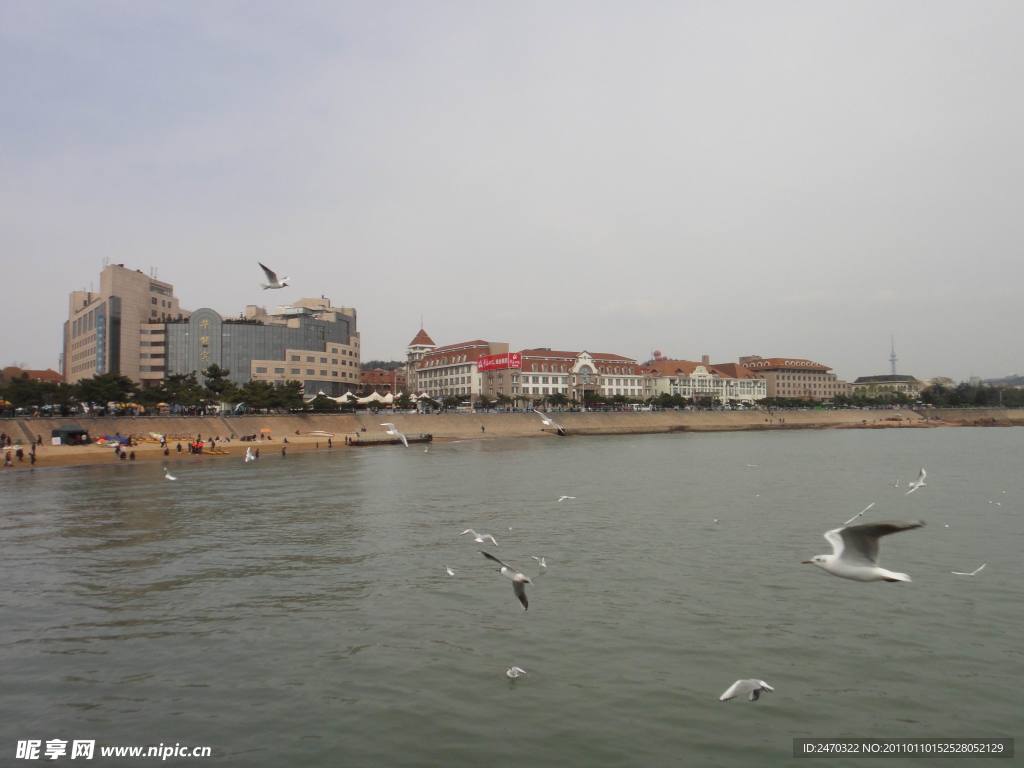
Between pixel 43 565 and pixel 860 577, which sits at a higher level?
pixel 860 577

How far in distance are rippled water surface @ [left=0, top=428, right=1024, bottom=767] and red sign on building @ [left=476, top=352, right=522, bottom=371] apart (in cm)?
11344

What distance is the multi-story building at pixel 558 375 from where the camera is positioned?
5772 inches

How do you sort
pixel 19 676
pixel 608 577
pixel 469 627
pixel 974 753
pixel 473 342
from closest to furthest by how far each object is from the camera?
pixel 974 753, pixel 19 676, pixel 469 627, pixel 608 577, pixel 473 342

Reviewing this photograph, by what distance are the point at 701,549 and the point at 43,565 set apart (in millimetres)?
20052

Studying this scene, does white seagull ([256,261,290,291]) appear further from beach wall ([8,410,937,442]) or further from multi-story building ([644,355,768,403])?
Result: multi-story building ([644,355,768,403])

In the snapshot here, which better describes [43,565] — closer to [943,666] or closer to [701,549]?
[701,549]

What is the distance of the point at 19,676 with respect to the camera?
1262 centimetres

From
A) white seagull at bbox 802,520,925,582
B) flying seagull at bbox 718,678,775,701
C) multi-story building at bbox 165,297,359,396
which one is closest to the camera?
flying seagull at bbox 718,678,775,701

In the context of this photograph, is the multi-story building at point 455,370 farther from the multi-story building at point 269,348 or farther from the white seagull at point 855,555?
the white seagull at point 855,555

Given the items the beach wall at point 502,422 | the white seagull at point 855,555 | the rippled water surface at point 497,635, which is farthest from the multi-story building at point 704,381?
the white seagull at point 855,555

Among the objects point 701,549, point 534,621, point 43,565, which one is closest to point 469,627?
point 534,621

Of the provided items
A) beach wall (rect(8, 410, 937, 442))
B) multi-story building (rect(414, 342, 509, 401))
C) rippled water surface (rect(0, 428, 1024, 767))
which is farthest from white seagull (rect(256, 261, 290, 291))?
multi-story building (rect(414, 342, 509, 401))

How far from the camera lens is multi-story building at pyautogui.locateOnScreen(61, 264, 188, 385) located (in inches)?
4481

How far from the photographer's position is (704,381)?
18225cm
